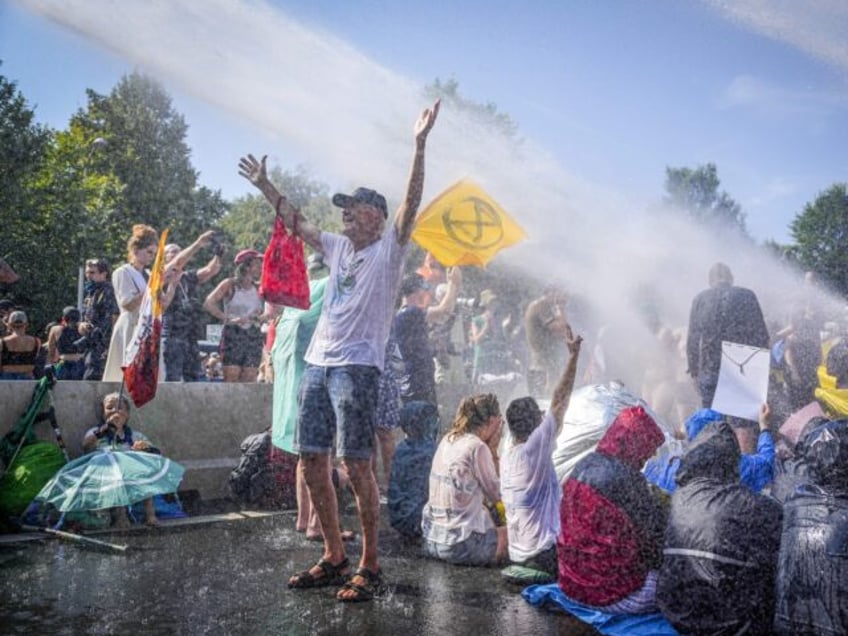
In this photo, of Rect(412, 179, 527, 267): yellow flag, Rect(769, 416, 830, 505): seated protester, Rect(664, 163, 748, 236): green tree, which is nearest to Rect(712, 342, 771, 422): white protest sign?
Rect(769, 416, 830, 505): seated protester

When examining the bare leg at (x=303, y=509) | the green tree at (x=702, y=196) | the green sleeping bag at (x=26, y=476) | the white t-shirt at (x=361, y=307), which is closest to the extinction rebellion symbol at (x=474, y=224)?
the bare leg at (x=303, y=509)

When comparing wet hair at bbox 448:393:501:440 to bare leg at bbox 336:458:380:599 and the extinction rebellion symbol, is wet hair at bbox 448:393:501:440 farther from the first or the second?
the extinction rebellion symbol

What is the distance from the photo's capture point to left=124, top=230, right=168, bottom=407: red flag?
248 inches

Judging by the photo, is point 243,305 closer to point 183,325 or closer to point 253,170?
point 183,325

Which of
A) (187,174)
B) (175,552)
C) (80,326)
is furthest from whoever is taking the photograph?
(187,174)

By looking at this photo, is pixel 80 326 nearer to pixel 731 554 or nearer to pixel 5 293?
pixel 731 554

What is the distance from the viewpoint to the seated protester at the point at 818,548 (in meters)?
3.32

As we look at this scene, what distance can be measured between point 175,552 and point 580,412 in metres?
3.12

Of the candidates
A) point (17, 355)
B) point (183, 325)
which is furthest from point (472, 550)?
point (17, 355)

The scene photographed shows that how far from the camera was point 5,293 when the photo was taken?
25969 mm

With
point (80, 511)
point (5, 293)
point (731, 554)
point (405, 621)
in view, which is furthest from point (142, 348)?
point (5, 293)

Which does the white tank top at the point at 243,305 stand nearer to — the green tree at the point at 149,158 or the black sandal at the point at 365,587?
the black sandal at the point at 365,587

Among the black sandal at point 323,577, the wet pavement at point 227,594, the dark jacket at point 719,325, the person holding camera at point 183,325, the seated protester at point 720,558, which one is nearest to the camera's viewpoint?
the seated protester at point 720,558

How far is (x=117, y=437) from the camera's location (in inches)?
257
